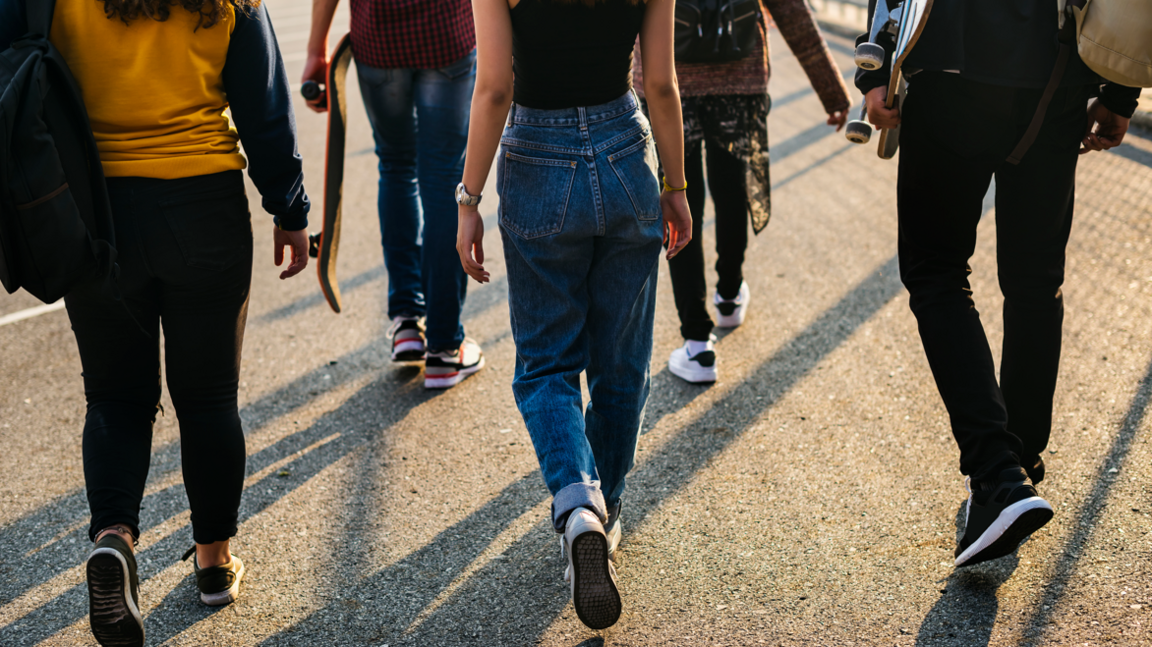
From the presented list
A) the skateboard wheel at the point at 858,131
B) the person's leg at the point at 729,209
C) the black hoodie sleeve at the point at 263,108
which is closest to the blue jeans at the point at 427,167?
the person's leg at the point at 729,209

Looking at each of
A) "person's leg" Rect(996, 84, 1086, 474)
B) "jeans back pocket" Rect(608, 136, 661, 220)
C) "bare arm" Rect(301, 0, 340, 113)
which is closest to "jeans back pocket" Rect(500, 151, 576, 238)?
"jeans back pocket" Rect(608, 136, 661, 220)

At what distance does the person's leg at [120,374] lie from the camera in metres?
2.40

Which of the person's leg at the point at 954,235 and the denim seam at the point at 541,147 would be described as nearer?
the denim seam at the point at 541,147

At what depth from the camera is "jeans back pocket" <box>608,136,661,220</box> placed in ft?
7.68

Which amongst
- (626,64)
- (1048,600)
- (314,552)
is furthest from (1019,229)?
(314,552)

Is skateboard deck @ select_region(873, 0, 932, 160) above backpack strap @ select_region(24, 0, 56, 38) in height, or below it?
below

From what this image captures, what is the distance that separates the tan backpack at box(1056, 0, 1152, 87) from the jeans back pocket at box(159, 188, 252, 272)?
2077 millimetres

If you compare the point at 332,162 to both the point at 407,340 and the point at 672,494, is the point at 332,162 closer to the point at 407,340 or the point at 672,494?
the point at 407,340

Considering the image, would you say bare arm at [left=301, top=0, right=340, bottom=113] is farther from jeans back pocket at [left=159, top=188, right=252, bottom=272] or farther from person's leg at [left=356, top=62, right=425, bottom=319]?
jeans back pocket at [left=159, top=188, right=252, bottom=272]

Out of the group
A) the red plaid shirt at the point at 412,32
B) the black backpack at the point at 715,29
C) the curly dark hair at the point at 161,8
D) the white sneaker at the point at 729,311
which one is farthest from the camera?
the white sneaker at the point at 729,311

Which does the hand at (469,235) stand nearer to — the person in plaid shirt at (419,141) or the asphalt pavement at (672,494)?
the asphalt pavement at (672,494)

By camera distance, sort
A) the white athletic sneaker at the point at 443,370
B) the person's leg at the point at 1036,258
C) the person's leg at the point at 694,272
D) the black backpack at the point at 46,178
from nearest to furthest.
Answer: the black backpack at the point at 46,178 < the person's leg at the point at 1036,258 < the person's leg at the point at 694,272 < the white athletic sneaker at the point at 443,370

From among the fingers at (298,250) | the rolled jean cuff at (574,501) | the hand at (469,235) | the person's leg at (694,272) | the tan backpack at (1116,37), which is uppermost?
the tan backpack at (1116,37)

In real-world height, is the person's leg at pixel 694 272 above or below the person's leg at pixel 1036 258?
below
